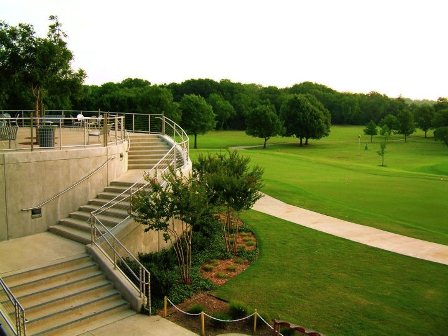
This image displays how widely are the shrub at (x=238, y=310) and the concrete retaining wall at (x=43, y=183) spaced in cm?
810

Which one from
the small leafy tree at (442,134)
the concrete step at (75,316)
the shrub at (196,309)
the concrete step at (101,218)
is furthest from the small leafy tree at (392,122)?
the concrete step at (75,316)

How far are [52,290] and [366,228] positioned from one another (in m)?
14.0

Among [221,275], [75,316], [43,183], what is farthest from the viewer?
[43,183]

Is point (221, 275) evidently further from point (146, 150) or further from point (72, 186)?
point (146, 150)

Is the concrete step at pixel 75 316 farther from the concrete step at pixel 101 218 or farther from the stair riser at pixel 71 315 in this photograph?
the concrete step at pixel 101 218

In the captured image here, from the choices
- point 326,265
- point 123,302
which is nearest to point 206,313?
point 123,302

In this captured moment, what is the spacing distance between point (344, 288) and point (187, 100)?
6429 cm

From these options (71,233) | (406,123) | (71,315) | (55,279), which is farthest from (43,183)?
(406,123)

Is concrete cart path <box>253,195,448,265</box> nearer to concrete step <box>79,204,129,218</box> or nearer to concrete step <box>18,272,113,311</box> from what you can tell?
Result: concrete step <box>79,204,129,218</box>

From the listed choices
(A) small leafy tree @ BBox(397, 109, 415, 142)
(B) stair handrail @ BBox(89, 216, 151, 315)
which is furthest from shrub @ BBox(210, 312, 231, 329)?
(A) small leafy tree @ BBox(397, 109, 415, 142)

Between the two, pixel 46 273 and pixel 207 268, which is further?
pixel 207 268

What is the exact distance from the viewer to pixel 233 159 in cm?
1870

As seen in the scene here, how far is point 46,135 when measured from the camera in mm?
16797

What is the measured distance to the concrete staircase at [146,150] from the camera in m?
21.6
